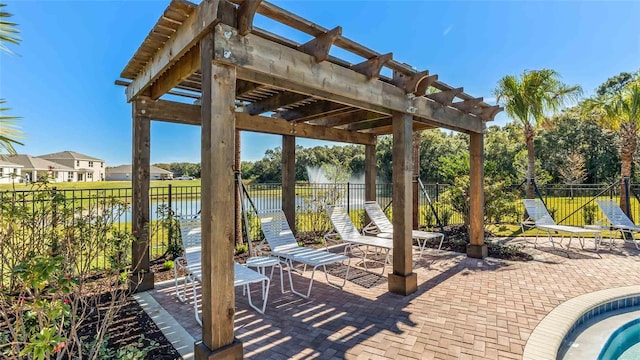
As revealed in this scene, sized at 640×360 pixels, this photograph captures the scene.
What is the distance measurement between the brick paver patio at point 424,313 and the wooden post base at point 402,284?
0.12 m

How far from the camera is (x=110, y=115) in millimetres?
17953

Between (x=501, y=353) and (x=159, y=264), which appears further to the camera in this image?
(x=159, y=264)

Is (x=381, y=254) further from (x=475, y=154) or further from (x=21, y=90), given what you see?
(x=21, y=90)

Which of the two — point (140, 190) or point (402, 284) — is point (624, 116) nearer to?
point (402, 284)

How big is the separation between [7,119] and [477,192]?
7180mm

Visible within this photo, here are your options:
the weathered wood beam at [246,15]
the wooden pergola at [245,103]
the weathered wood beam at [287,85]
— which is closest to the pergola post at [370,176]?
the wooden pergola at [245,103]

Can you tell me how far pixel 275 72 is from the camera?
306 cm

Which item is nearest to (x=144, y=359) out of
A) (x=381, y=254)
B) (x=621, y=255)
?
(x=381, y=254)

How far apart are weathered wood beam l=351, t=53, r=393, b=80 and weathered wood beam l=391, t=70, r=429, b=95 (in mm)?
715

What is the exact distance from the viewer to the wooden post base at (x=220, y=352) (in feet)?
8.21

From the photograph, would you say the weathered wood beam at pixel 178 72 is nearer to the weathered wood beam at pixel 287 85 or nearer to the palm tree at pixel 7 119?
the weathered wood beam at pixel 287 85

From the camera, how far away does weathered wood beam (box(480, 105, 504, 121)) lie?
6363 millimetres

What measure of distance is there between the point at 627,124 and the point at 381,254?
9109 millimetres

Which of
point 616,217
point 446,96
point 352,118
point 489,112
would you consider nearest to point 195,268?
point 352,118
